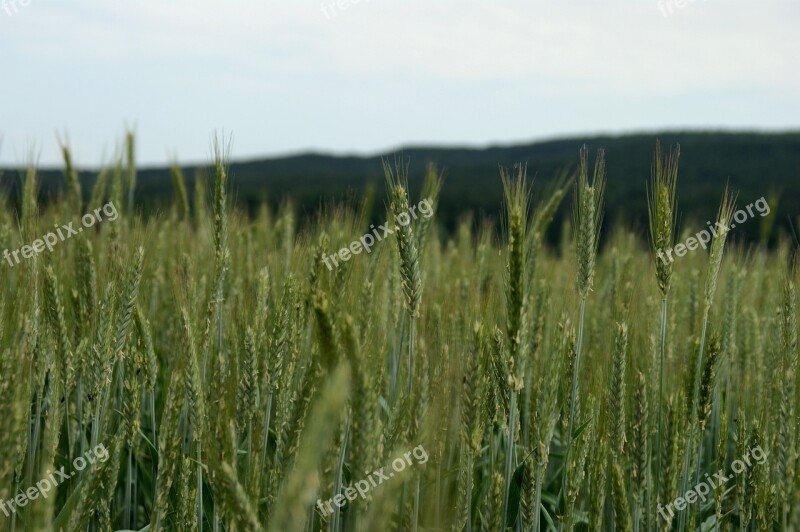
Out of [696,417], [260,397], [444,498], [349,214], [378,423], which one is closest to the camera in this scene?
[378,423]

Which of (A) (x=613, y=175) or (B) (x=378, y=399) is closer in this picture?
(B) (x=378, y=399)

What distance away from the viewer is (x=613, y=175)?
39688 millimetres

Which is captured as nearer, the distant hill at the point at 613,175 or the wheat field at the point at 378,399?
the wheat field at the point at 378,399

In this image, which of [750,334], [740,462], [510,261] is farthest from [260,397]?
[750,334]

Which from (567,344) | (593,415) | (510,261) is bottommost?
(593,415)

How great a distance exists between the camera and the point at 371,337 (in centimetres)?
270

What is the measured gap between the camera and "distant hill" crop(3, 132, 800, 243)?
89.3 feet

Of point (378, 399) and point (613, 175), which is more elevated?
point (613, 175)

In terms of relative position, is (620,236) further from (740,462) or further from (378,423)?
(378,423)

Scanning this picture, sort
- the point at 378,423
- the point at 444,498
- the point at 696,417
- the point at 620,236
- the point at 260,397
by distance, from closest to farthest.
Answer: the point at 378,423, the point at 444,498, the point at 260,397, the point at 696,417, the point at 620,236

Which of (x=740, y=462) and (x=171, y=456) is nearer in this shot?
(x=171, y=456)

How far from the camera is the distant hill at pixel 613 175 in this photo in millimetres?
27219

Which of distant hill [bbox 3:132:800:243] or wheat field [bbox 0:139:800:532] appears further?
distant hill [bbox 3:132:800:243]

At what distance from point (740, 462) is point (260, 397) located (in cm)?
182
